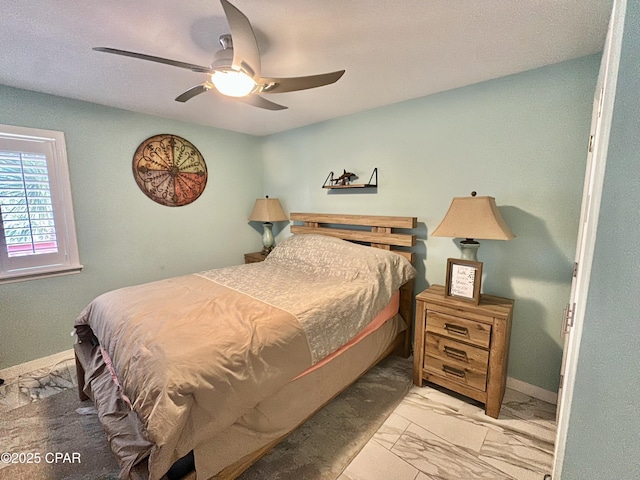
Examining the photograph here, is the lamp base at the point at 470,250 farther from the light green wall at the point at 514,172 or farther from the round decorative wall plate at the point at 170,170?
the round decorative wall plate at the point at 170,170

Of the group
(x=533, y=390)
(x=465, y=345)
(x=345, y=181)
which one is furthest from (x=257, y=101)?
(x=533, y=390)

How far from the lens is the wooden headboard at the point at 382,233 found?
240cm

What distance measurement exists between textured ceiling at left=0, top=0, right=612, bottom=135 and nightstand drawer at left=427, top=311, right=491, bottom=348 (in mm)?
1699

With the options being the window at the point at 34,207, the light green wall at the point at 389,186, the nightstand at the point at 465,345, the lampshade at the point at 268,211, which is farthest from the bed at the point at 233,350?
the lampshade at the point at 268,211

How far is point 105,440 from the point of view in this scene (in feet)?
5.34

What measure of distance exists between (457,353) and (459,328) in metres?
0.18

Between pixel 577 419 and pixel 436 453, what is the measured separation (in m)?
1.14

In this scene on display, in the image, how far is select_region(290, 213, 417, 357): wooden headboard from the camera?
240cm

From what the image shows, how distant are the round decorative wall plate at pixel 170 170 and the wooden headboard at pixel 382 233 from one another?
1478mm

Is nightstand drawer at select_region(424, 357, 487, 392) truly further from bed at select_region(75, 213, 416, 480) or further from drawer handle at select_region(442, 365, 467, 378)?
bed at select_region(75, 213, 416, 480)

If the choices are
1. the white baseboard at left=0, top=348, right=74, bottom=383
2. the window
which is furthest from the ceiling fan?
the white baseboard at left=0, top=348, right=74, bottom=383

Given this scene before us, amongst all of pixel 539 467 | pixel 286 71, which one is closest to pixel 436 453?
pixel 539 467

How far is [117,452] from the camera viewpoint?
3.65ft

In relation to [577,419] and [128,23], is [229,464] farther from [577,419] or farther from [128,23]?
[128,23]
